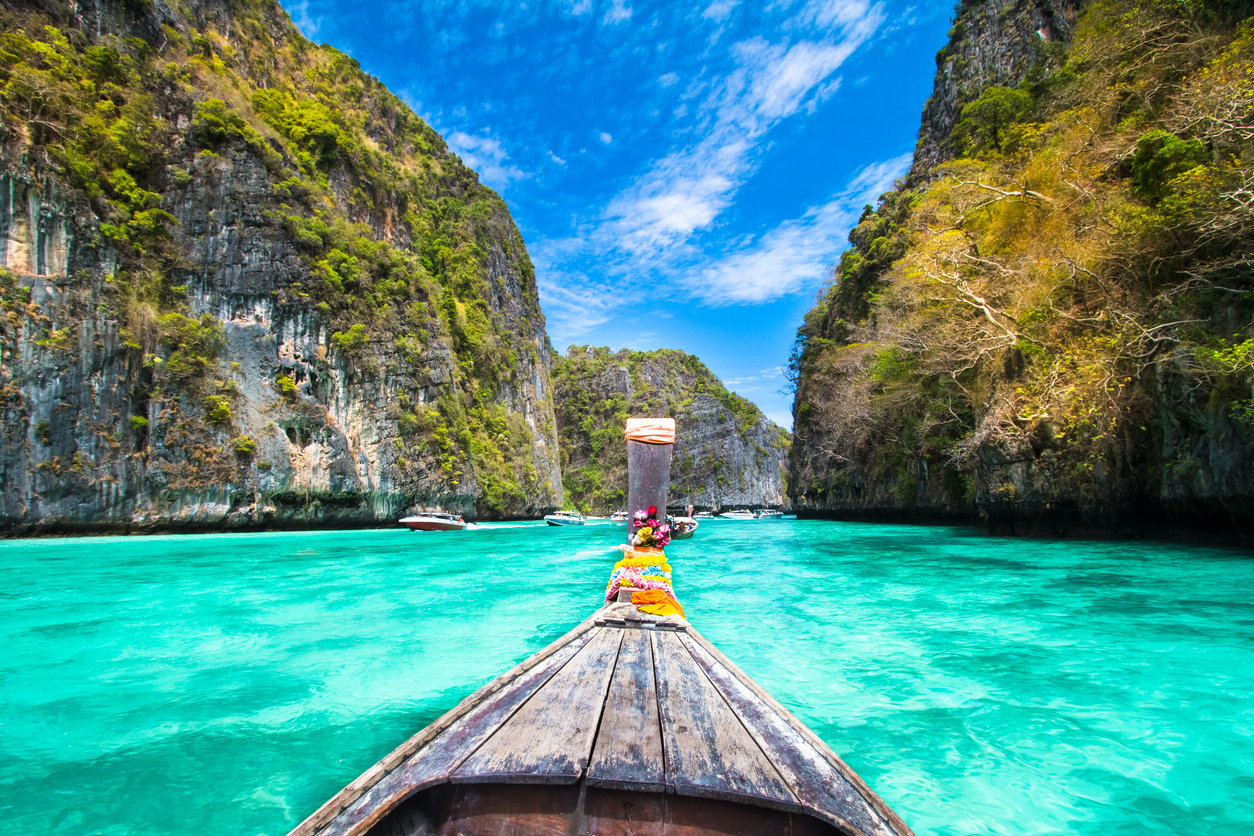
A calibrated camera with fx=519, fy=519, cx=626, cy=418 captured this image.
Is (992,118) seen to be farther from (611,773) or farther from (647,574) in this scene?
(611,773)

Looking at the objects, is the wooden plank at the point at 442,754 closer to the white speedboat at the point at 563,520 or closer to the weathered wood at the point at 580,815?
the weathered wood at the point at 580,815

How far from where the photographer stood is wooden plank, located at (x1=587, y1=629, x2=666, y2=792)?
1.64 meters

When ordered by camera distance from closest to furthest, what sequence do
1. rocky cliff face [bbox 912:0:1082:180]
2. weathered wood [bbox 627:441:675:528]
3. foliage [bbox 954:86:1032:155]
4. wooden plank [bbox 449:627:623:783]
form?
1. wooden plank [bbox 449:627:623:783]
2. weathered wood [bbox 627:441:675:528]
3. foliage [bbox 954:86:1032:155]
4. rocky cliff face [bbox 912:0:1082:180]

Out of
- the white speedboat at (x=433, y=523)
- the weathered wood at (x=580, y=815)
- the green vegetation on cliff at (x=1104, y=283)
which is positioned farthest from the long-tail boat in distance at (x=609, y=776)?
the white speedboat at (x=433, y=523)

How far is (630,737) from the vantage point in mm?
1986

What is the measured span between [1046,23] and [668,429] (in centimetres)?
2686

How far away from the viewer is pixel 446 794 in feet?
5.47

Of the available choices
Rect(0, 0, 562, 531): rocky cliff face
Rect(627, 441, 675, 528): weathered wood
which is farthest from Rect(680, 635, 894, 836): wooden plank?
Rect(0, 0, 562, 531): rocky cliff face

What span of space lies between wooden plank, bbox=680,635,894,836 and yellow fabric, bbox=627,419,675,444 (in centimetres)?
586

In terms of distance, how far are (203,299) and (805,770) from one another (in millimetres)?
29569

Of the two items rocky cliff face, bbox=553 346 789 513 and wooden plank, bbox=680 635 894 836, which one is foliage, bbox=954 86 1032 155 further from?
rocky cliff face, bbox=553 346 789 513

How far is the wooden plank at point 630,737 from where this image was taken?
1.64 m

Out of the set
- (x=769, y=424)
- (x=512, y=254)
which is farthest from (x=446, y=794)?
(x=769, y=424)

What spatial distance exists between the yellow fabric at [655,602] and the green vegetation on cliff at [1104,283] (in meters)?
9.55
